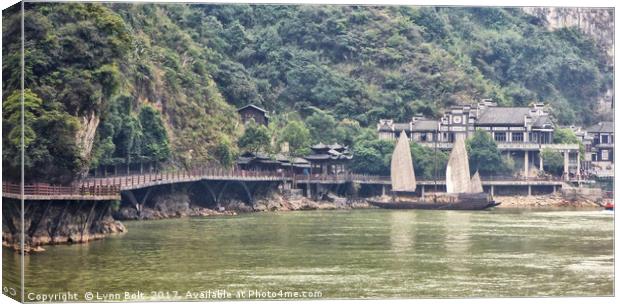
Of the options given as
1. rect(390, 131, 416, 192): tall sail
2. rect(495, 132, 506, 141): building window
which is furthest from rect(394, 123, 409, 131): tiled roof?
rect(495, 132, 506, 141): building window

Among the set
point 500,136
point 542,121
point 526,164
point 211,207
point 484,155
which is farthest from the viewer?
point 542,121

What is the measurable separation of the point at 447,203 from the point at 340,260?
25.0 metres

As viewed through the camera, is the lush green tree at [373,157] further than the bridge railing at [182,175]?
Yes

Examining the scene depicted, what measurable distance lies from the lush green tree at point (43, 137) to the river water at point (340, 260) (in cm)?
200

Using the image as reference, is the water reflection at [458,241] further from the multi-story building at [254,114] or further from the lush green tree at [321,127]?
the multi-story building at [254,114]

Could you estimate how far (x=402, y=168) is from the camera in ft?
213

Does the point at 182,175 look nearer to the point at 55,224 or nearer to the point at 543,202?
the point at 543,202

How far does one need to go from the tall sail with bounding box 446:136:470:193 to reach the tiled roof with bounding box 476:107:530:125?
3366mm

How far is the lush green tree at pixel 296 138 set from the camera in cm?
6794

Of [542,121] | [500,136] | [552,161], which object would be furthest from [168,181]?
[542,121]

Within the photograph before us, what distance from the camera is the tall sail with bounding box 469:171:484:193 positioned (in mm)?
59781

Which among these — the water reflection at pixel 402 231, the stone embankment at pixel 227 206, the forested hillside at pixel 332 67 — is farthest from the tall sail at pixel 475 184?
the forested hillside at pixel 332 67

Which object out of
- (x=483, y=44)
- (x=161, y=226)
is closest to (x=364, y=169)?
(x=483, y=44)

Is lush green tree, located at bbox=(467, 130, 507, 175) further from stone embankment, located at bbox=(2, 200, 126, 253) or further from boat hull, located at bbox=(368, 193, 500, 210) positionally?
stone embankment, located at bbox=(2, 200, 126, 253)
